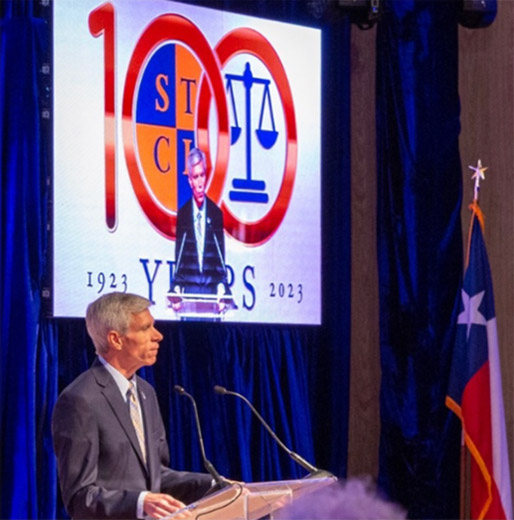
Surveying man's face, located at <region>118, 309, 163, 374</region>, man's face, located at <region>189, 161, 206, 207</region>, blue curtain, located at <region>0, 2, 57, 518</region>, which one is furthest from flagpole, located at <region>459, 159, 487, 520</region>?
man's face, located at <region>118, 309, 163, 374</region>

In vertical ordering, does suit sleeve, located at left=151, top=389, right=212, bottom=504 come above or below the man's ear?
below

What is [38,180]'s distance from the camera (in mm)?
4441

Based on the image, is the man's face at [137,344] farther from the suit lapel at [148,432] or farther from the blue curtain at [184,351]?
the blue curtain at [184,351]

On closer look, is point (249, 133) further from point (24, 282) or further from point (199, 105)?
point (24, 282)

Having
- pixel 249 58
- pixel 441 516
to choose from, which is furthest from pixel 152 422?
pixel 441 516

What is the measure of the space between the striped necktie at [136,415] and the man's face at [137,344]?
7 cm

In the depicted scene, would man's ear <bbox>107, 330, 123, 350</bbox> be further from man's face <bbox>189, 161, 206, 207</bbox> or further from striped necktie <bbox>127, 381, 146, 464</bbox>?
man's face <bbox>189, 161, 206, 207</bbox>

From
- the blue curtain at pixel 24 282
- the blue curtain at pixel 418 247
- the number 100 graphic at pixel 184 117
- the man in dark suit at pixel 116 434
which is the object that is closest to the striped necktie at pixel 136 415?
the man in dark suit at pixel 116 434

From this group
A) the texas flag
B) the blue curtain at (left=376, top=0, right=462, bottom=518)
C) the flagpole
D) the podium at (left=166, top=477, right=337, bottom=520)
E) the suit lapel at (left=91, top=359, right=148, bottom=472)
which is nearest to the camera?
the podium at (left=166, top=477, right=337, bottom=520)

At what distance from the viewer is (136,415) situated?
320 centimetres

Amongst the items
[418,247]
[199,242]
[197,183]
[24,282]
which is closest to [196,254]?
[199,242]

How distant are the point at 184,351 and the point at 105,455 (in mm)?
1888

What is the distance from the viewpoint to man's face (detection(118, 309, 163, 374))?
318 cm

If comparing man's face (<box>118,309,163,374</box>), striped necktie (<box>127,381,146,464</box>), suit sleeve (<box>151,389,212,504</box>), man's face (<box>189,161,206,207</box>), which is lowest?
suit sleeve (<box>151,389,212,504</box>)
